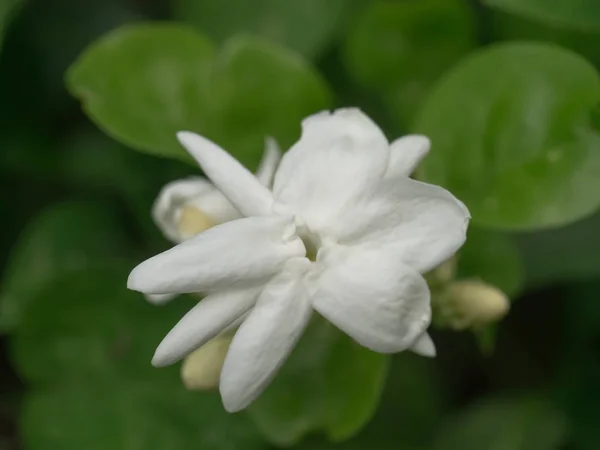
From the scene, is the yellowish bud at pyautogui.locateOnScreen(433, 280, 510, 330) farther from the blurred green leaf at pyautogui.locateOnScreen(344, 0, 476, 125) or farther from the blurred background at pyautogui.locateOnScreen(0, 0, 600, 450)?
the blurred green leaf at pyautogui.locateOnScreen(344, 0, 476, 125)

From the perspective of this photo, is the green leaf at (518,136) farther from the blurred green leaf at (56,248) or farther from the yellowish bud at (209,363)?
the blurred green leaf at (56,248)

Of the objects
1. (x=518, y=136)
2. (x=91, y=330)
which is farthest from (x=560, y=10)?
(x=91, y=330)

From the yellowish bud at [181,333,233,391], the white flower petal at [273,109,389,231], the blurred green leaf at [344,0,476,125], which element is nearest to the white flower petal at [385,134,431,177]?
the white flower petal at [273,109,389,231]

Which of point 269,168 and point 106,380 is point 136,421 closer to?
point 106,380

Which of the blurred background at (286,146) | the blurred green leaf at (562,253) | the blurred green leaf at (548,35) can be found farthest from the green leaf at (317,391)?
the blurred green leaf at (548,35)

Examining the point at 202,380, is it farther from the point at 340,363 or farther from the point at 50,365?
the point at 50,365

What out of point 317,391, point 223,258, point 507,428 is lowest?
point 507,428
